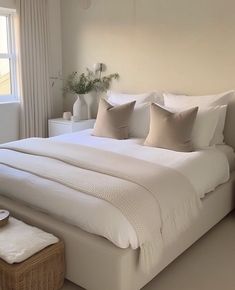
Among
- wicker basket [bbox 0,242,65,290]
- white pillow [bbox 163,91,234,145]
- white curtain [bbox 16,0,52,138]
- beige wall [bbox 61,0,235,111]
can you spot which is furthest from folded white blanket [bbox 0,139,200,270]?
white curtain [bbox 16,0,52,138]

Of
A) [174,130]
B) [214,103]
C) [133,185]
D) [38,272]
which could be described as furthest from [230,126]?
[38,272]

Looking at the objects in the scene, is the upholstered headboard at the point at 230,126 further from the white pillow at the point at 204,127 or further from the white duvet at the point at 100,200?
the white duvet at the point at 100,200

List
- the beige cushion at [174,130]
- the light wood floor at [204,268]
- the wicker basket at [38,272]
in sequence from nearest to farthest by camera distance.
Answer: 1. the wicker basket at [38,272]
2. the light wood floor at [204,268]
3. the beige cushion at [174,130]

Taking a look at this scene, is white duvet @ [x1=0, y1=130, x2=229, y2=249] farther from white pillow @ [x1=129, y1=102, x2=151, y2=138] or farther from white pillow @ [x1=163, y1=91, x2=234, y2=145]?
white pillow @ [x1=163, y1=91, x2=234, y2=145]

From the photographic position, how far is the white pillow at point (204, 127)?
3.09m

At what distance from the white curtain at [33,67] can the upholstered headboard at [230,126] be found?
7.85ft

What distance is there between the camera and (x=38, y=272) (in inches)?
75.8

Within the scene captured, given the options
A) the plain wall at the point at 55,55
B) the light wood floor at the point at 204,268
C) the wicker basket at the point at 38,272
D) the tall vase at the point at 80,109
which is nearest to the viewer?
the wicker basket at the point at 38,272

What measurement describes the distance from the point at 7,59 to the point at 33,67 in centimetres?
34

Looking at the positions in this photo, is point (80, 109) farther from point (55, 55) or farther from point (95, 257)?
point (95, 257)

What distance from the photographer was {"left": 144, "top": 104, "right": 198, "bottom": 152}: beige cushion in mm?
2996

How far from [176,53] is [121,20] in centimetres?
85

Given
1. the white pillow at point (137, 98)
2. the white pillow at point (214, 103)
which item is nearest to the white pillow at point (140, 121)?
the white pillow at point (137, 98)

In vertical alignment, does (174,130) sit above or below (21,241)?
above
